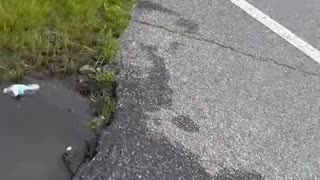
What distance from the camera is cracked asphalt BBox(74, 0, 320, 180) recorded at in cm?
303

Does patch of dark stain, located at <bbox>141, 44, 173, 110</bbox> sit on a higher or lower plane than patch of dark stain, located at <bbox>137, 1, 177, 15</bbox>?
lower

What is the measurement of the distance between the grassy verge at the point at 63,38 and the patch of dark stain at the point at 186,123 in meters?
0.43

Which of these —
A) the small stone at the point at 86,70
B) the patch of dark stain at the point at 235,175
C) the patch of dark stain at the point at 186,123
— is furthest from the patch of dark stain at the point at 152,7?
the patch of dark stain at the point at 235,175

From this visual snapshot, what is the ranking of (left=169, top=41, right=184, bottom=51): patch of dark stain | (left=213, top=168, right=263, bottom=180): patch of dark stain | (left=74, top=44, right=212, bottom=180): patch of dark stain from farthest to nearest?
1. (left=169, top=41, right=184, bottom=51): patch of dark stain
2. (left=213, top=168, right=263, bottom=180): patch of dark stain
3. (left=74, top=44, right=212, bottom=180): patch of dark stain

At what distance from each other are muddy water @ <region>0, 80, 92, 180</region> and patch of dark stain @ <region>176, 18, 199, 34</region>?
1.29 metres

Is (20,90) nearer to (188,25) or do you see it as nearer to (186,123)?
(186,123)

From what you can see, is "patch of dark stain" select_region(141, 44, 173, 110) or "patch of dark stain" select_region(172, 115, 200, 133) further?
"patch of dark stain" select_region(141, 44, 173, 110)

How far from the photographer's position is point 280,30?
180 inches

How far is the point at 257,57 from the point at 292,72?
0.30m

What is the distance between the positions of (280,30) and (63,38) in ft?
6.49

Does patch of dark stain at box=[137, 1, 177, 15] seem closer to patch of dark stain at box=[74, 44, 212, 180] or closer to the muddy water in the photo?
patch of dark stain at box=[74, 44, 212, 180]

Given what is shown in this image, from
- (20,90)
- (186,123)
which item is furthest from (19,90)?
(186,123)

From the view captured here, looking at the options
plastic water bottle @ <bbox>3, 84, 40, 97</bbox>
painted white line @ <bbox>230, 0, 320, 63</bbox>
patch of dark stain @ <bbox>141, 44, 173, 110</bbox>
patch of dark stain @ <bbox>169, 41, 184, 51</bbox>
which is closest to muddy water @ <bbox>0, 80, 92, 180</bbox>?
plastic water bottle @ <bbox>3, 84, 40, 97</bbox>

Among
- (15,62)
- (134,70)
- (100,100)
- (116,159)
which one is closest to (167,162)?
(116,159)
